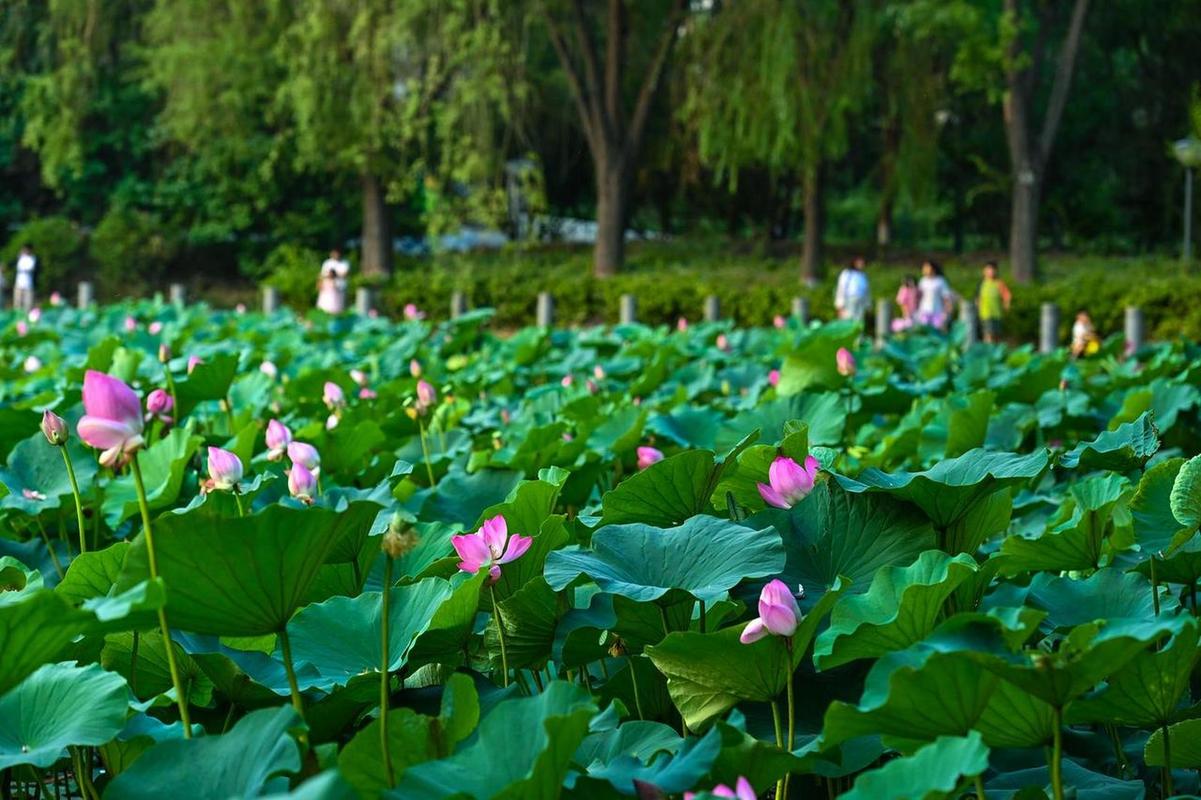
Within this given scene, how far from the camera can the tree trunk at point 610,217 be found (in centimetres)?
1850

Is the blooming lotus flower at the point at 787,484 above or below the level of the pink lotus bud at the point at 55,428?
below

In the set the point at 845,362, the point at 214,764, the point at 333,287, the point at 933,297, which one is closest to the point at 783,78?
the point at 933,297

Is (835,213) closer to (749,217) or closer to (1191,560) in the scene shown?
(749,217)

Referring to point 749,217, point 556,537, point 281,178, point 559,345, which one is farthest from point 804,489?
point 749,217

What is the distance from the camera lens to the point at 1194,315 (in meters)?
14.9

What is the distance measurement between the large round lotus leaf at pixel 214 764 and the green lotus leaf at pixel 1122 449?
1.09 meters

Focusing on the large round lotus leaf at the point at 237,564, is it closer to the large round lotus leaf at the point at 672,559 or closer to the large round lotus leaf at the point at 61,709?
the large round lotus leaf at the point at 61,709

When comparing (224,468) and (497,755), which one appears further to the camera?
(224,468)

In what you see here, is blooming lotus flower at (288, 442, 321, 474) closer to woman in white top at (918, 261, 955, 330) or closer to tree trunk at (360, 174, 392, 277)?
woman in white top at (918, 261, 955, 330)

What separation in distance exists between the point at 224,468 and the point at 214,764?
0.70 metres

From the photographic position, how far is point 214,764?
116 cm

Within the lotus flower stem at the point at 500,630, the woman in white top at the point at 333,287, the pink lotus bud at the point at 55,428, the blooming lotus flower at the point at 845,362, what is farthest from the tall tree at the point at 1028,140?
the lotus flower stem at the point at 500,630

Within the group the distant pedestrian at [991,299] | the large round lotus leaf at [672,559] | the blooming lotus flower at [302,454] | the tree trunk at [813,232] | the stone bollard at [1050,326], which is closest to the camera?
the large round lotus leaf at [672,559]

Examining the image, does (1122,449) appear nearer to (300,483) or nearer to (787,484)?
(787,484)
